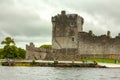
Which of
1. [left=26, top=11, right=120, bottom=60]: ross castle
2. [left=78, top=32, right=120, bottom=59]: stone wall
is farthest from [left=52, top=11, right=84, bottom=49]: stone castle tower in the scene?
[left=78, top=32, right=120, bottom=59]: stone wall

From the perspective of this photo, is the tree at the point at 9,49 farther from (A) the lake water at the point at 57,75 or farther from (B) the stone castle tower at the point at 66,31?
(A) the lake water at the point at 57,75

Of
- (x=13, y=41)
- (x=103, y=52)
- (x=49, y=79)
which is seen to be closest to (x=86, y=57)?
(x=103, y=52)

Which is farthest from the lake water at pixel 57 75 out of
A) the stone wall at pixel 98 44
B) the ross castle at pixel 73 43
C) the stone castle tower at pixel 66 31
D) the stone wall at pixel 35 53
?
the stone castle tower at pixel 66 31

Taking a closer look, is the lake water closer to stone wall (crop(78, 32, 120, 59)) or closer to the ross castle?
stone wall (crop(78, 32, 120, 59))

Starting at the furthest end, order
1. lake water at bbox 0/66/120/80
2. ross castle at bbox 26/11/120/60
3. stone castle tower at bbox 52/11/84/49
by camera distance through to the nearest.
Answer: stone castle tower at bbox 52/11/84/49 → ross castle at bbox 26/11/120/60 → lake water at bbox 0/66/120/80

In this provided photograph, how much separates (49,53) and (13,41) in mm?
9723

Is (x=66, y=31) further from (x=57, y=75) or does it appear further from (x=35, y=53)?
(x=57, y=75)

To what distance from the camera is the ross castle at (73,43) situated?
302ft

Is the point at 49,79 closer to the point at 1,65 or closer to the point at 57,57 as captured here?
the point at 1,65

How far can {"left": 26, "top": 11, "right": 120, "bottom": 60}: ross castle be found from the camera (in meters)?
92.0

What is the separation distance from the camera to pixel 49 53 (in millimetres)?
94188

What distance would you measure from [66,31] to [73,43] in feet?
9.73

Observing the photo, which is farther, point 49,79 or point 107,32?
point 107,32

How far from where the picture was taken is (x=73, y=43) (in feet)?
312
